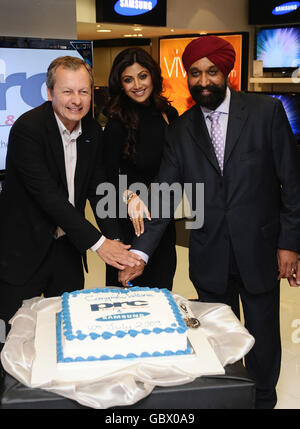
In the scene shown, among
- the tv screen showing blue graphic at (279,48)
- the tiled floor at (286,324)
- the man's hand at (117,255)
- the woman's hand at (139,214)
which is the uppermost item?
the tv screen showing blue graphic at (279,48)

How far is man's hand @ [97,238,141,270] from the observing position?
202 centimetres

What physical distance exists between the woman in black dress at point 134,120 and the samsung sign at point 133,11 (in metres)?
3.55

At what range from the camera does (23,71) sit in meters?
3.94

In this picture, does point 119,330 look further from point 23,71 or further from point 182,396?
point 23,71

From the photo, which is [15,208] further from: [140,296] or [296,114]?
[296,114]

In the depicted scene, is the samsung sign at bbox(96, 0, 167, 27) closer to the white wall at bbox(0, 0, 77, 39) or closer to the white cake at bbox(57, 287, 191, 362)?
the white wall at bbox(0, 0, 77, 39)

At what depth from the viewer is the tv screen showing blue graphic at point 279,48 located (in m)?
6.75

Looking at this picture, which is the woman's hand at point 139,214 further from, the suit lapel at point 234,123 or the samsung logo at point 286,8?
the samsung logo at point 286,8

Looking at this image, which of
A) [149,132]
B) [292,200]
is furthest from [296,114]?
[292,200]

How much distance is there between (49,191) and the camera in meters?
2.06

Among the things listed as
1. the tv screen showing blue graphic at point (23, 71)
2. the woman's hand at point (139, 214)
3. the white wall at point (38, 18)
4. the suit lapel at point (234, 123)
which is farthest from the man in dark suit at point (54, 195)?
the white wall at point (38, 18)

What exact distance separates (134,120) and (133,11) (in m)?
3.82
